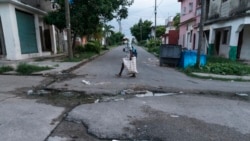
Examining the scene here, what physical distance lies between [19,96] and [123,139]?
3.75m

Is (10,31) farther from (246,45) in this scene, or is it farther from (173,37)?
(173,37)

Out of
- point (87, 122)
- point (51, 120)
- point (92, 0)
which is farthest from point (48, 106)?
point (92, 0)

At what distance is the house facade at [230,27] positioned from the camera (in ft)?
46.3

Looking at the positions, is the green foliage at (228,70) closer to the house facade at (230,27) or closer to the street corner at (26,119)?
the house facade at (230,27)

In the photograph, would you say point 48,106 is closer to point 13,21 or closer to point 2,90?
point 2,90

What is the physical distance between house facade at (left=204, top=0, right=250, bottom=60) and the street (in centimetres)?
790

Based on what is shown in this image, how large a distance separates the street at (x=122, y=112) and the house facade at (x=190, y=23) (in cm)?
1532

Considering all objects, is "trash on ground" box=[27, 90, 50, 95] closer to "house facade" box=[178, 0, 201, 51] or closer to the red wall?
"house facade" box=[178, 0, 201, 51]

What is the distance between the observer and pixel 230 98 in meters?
6.50

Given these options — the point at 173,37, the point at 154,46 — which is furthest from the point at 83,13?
the point at 154,46

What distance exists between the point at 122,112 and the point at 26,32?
13.0 meters

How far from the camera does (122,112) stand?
492 cm

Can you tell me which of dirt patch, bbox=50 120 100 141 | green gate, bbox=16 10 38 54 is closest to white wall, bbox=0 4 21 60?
green gate, bbox=16 10 38 54

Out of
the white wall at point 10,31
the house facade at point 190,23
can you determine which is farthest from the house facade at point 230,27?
the white wall at point 10,31
